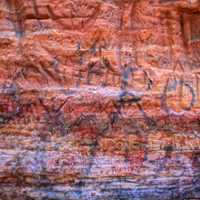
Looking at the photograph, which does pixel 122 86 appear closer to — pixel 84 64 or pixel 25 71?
pixel 84 64

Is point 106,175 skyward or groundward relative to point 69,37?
groundward

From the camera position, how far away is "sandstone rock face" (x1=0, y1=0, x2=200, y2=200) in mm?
3025

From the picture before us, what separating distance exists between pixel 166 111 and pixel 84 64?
553mm

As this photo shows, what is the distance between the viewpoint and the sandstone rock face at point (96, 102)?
3.03 meters

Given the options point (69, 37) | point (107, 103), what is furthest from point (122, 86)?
point (69, 37)

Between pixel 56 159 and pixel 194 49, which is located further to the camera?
pixel 194 49

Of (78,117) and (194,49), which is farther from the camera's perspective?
(194,49)

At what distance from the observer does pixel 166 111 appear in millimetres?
3180

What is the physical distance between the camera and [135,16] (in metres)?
3.20

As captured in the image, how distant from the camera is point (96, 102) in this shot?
309 cm

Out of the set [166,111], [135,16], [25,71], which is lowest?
[166,111]

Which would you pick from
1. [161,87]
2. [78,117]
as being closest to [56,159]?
[78,117]

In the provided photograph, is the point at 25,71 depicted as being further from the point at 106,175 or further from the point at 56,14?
the point at 106,175

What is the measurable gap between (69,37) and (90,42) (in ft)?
0.41
